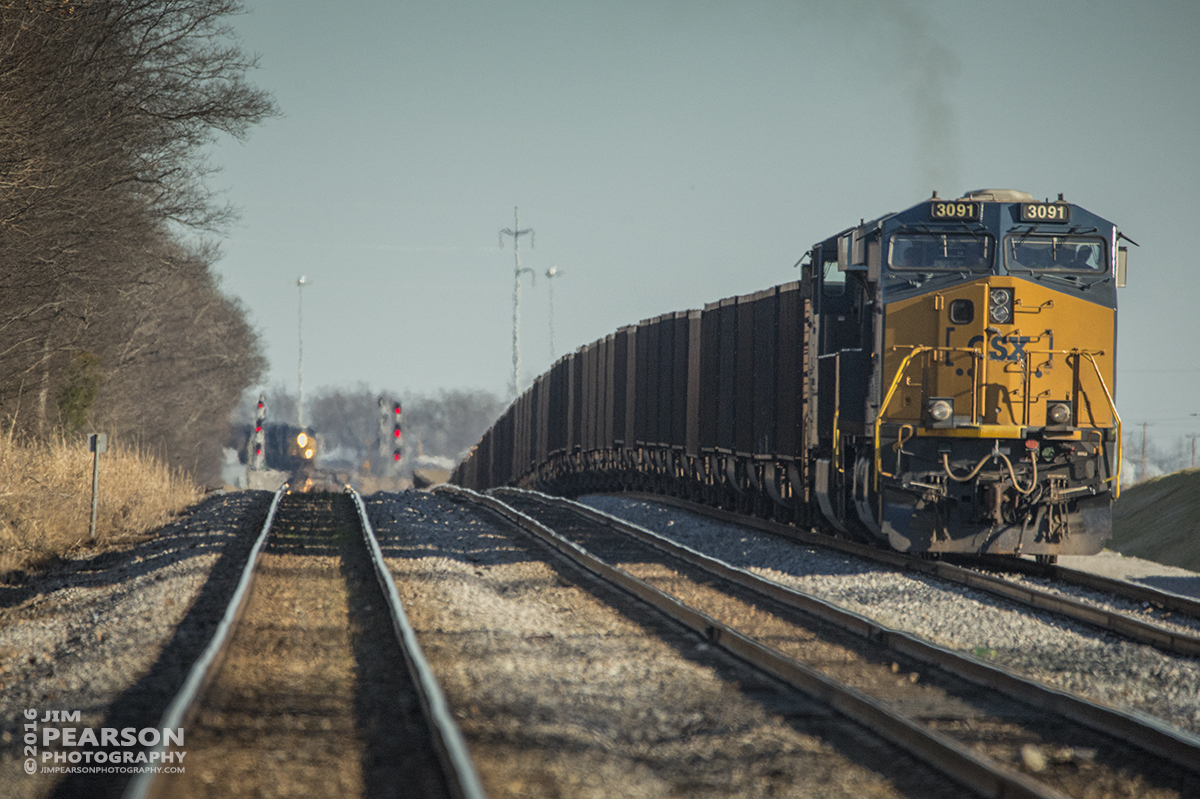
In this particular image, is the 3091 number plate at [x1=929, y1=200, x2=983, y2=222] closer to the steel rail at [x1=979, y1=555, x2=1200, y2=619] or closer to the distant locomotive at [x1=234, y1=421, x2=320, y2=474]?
the steel rail at [x1=979, y1=555, x2=1200, y2=619]

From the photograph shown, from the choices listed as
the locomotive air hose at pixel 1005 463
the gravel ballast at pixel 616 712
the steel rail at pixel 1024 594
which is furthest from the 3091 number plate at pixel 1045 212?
the gravel ballast at pixel 616 712

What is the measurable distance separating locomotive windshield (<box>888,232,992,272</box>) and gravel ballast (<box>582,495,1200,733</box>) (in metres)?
3.40

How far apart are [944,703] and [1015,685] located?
1.60 feet

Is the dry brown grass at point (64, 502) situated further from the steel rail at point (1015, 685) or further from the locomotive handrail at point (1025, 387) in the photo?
→ the locomotive handrail at point (1025, 387)

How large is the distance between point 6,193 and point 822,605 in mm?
11068

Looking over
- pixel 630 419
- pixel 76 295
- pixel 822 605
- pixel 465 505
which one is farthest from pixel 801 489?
pixel 76 295

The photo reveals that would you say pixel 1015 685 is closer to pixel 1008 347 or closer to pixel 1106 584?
pixel 1106 584

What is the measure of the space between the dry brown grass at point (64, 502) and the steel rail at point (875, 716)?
8.93 meters

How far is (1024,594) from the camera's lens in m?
10.1

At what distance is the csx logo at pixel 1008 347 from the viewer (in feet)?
38.7

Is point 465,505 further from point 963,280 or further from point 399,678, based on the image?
point 399,678

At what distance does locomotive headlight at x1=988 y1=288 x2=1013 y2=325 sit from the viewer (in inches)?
467

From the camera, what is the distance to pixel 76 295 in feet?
66.5

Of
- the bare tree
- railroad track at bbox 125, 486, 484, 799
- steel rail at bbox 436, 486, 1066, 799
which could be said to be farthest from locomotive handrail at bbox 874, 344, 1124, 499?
the bare tree
